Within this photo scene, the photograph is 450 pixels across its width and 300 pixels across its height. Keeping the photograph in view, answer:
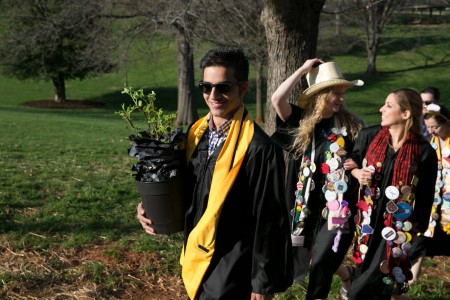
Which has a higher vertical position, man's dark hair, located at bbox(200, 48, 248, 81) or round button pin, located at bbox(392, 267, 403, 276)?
man's dark hair, located at bbox(200, 48, 248, 81)

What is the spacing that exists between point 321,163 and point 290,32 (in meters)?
2.21

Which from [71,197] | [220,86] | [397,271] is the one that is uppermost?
[220,86]

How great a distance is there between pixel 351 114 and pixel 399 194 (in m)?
0.87

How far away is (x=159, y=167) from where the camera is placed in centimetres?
301

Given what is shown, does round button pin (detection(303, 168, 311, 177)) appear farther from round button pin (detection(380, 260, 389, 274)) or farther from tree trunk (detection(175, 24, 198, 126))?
tree trunk (detection(175, 24, 198, 126))

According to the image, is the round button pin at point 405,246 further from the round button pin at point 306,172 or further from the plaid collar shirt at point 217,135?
the plaid collar shirt at point 217,135

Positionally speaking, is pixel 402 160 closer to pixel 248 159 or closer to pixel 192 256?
pixel 248 159

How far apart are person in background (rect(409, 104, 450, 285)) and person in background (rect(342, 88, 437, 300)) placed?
129cm

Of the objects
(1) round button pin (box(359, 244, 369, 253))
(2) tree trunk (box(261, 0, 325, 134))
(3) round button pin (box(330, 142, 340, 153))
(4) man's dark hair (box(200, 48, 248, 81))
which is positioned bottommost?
(1) round button pin (box(359, 244, 369, 253))

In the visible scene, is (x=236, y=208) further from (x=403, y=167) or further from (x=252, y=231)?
(x=403, y=167)

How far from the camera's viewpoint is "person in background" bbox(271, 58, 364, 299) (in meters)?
4.31

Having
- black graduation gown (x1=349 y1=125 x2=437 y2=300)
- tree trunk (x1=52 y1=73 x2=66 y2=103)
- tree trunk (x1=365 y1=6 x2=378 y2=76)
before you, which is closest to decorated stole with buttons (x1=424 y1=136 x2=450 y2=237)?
black graduation gown (x1=349 y1=125 x2=437 y2=300)

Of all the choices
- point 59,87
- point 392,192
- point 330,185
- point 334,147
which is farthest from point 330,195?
point 59,87

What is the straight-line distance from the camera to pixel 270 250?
296 cm
